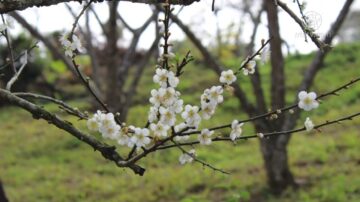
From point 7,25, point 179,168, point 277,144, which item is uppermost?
point 179,168

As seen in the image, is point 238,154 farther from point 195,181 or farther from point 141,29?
point 141,29

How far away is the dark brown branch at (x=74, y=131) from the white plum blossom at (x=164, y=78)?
0.44 meters

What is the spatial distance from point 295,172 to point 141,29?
95.3 inches

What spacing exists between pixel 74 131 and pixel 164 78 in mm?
578

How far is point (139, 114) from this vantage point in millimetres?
10195

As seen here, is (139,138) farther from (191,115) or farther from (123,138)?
(191,115)

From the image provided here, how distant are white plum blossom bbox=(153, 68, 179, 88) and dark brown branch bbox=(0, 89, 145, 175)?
0.44 metres

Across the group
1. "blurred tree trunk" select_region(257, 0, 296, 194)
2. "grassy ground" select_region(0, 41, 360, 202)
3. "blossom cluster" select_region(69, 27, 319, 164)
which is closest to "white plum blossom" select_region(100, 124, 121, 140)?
"blossom cluster" select_region(69, 27, 319, 164)

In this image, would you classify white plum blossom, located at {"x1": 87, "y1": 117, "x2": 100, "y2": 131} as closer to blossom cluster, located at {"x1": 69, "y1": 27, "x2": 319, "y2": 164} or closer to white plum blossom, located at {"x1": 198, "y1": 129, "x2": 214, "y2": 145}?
blossom cluster, located at {"x1": 69, "y1": 27, "x2": 319, "y2": 164}

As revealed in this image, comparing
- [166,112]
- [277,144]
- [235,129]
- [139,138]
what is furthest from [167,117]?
[277,144]

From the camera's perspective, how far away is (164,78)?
2.16 m

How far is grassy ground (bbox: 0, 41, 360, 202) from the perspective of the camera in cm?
608

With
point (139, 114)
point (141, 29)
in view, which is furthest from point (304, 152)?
point (139, 114)

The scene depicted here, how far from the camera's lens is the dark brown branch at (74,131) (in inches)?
96.4
